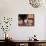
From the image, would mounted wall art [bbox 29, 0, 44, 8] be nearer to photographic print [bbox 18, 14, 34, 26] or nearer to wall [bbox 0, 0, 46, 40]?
wall [bbox 0, 0, 46, 40]

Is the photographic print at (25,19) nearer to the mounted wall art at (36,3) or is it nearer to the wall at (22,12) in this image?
the wall at (22,12)

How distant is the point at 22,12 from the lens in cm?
451

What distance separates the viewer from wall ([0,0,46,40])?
449 cm

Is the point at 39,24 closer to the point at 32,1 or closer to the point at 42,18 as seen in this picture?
the point at 42,18

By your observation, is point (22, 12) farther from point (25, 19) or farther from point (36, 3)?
point (36, 3)

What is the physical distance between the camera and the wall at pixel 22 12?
4.49m

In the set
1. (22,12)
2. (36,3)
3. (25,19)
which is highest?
(36,3)

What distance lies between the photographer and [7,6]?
178 inches

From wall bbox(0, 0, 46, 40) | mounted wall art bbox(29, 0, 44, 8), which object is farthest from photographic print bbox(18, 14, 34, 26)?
mounted wall art bbox(29, 0, 44, 8)

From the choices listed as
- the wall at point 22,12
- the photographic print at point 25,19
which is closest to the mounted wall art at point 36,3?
the wall at point 22,12

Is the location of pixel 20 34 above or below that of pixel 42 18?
below

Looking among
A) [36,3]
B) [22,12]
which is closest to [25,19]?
[22,12]

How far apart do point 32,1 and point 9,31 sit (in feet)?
3.98

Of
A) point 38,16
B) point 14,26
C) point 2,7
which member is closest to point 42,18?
point 38,16
